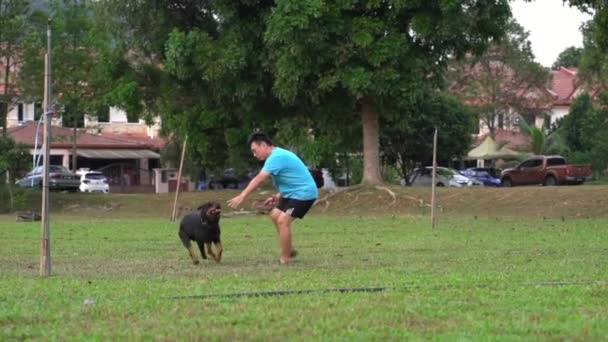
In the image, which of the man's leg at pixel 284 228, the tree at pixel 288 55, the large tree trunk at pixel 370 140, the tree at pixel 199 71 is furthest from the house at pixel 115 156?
the man's leg at pixel 284 228

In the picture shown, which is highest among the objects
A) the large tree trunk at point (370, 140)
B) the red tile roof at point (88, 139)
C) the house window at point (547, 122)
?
the house window at point (547, 122)

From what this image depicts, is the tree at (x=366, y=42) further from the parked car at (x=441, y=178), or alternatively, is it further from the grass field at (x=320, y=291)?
the parked car at (x=441, y=178)

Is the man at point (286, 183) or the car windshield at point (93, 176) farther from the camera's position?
the car windshield at point (93, 176)

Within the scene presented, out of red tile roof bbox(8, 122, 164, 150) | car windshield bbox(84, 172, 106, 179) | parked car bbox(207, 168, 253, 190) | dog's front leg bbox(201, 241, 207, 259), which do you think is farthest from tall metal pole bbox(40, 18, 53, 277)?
parked car bbox(207, 168, 253, 190)

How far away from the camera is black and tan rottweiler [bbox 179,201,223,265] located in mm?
14047

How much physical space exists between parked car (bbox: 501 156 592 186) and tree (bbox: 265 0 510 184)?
62.6ft

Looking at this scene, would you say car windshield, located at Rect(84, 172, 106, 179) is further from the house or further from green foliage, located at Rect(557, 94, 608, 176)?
green foliage, located at Rect(557, 94, 608, 176)

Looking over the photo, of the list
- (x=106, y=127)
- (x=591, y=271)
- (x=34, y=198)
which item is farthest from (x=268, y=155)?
(x=106, y=127)

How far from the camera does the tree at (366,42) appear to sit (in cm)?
3238

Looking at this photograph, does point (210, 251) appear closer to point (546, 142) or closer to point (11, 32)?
point (11, 32)

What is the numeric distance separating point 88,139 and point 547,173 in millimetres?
32156

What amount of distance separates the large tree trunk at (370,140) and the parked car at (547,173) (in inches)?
711

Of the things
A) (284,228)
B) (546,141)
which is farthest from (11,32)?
(284,228)

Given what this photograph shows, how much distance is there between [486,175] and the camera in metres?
Answer: 67.8
